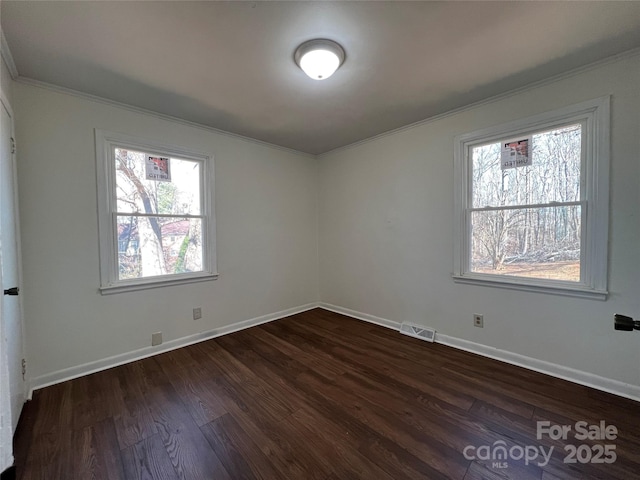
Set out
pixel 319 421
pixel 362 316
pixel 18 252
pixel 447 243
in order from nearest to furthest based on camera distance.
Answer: pixel 319 421 < pixel 18 252 < pixel 447 243 < pixel 362 316

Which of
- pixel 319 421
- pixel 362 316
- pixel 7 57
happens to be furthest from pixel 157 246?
pixel 362 316

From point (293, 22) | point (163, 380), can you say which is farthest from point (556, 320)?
point (163, 380)

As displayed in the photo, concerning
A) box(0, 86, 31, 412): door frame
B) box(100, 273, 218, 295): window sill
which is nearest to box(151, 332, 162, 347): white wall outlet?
box(100, 273, 218, 295): window sill

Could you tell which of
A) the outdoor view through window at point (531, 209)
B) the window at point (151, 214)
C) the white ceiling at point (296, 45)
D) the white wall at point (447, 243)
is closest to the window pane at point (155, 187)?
the window at point (151, 214)

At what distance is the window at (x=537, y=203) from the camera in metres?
2.04

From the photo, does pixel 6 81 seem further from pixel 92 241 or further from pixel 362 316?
pixel 362 316

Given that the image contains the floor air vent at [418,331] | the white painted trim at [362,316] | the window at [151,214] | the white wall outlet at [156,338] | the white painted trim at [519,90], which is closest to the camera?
the white painted trim at [519,90]

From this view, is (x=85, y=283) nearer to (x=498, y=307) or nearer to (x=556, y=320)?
(x=498, y=307)

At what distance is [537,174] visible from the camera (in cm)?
232

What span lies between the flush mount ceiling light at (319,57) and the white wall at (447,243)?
1596 mm

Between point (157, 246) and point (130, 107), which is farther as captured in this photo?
point (157, 246)

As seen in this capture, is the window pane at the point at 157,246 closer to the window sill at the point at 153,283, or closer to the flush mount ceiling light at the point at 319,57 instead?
the window sill at the point at 153,283

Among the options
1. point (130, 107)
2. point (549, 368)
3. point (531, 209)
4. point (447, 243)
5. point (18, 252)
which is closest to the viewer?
point (18, 252)

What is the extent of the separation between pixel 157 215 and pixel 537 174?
146 inches
